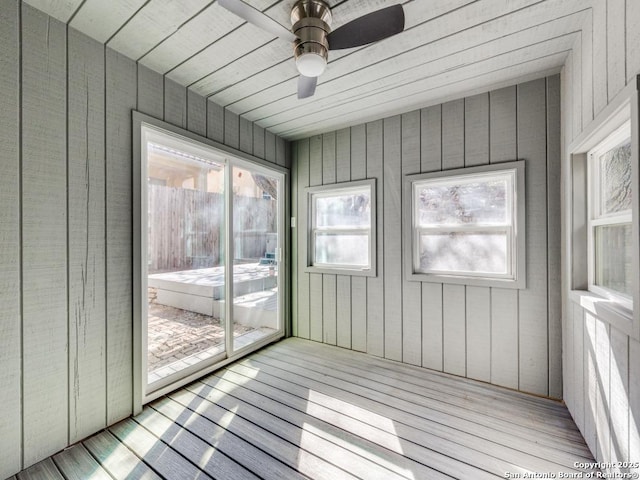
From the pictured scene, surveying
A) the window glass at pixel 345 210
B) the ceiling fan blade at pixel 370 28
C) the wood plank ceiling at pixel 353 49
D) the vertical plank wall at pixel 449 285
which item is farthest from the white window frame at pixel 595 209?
the window glass at pixel 345 210

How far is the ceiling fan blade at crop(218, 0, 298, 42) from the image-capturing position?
4.04ft

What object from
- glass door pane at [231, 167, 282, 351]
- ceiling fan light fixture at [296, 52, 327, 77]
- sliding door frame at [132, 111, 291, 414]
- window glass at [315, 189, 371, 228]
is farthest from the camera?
window glass at [315, 189, 371, 228]

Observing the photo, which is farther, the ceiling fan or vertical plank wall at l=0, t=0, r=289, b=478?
vertical plank wall at l=0, t=0, r=289, b=478

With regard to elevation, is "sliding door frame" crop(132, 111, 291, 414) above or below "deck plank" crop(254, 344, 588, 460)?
above

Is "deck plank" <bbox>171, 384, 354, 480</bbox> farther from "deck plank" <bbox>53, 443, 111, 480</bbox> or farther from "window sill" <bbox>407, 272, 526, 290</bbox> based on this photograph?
"window sill" <bbox>407, 272, 526, 290</bbox>

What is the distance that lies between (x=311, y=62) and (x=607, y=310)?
1.92 m

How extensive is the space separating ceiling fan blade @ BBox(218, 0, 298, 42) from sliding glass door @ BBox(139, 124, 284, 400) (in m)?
1.27

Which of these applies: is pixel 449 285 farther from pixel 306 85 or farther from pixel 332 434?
pixel 306 85

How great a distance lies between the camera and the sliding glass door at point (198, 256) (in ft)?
7.41

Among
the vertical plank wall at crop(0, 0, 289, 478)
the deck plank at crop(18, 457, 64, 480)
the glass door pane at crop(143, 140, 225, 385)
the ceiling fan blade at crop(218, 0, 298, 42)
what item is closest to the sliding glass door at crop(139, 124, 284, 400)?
the glass door pane at crop(143, 140, 225, 385)

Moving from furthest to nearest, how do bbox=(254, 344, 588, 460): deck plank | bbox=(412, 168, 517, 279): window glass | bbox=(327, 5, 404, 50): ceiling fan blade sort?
bbox=(412, 168, 517, 279): window glass, bbox=(254, 344, 588, 460): deck plank, bbox=(327, 5, 404, 50): ceiling fan blade

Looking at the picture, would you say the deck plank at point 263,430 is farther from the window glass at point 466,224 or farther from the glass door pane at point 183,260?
the window glass at point 466,224

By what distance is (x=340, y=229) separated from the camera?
10.9 ft

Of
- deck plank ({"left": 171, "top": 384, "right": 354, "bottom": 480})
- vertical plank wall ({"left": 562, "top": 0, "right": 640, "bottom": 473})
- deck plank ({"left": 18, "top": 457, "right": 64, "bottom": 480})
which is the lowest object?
deck plank ({"left": 18, "top": 457, "right": 64, "bottom": 480})
